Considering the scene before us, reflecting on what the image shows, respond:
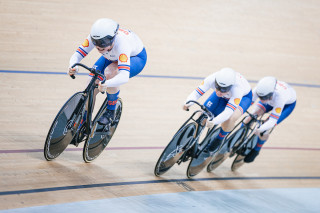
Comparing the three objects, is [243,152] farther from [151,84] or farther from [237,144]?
[151,84]

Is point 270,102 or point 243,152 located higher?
point 270,102

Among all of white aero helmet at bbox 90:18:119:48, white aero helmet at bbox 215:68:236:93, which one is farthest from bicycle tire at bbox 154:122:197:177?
white aero helmet at bbox 90:18:119:48

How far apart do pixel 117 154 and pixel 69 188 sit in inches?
39.5

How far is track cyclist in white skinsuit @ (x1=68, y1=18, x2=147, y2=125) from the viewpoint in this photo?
3582mm

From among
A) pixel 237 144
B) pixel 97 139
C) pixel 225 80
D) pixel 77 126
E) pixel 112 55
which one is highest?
pixel 225 80

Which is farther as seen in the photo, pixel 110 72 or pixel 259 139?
pixel 259 139

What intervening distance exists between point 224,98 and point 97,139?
4.16 feet

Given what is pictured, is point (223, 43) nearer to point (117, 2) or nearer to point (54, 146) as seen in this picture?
point (117, 2)

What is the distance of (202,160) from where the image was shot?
15.3ft

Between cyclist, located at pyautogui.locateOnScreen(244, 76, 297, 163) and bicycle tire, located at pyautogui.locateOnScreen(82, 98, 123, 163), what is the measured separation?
1.46m

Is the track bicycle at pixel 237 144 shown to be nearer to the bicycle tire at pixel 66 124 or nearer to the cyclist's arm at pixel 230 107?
the cyclist's arm at pixel 230 107

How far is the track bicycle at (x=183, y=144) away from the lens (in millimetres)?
4250

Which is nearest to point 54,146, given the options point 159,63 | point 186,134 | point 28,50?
point 186,134

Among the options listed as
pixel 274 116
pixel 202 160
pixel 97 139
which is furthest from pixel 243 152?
pixel 97 139
